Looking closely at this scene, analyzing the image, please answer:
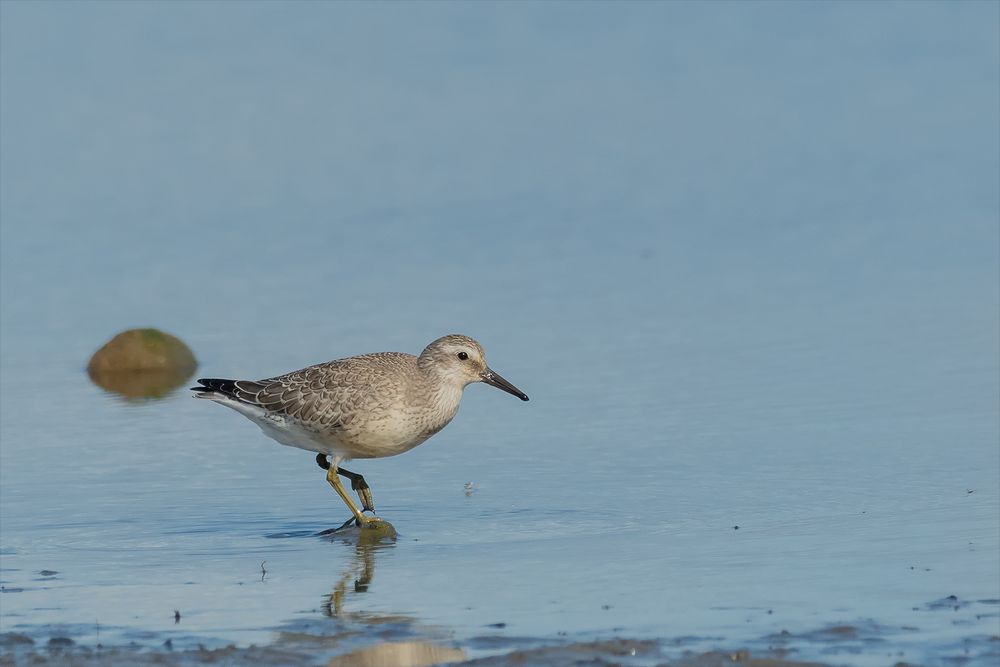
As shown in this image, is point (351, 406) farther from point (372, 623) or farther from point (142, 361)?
point (142, 361)

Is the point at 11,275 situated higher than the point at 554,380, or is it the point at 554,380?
the point at 11,275

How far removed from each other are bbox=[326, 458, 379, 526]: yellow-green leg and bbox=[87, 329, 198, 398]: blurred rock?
15.7ft

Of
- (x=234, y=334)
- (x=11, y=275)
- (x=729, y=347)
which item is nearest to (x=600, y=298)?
(x=729, y=347)

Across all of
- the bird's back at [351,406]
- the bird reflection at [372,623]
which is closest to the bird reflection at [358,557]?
the bird reflection at [372,623]

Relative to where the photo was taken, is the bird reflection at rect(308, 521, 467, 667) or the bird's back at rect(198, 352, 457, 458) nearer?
the bird reflection at rect(308, 521, 467, 667)

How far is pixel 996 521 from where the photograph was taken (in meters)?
11.9

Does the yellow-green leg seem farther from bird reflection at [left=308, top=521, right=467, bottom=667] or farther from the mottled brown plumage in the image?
bird reflection at [left=308, top=521, right=467, bottom=667]

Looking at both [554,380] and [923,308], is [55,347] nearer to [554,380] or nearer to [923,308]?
[554,380]

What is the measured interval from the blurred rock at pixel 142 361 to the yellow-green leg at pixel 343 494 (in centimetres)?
478

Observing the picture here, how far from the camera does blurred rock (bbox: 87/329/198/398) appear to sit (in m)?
18.3

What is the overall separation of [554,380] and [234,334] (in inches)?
160

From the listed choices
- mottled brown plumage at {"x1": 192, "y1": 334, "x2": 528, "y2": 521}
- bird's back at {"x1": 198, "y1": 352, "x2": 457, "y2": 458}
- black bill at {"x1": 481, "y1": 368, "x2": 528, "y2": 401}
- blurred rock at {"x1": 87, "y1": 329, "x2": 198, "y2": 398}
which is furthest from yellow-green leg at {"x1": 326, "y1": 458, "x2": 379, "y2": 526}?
blurred rock at {"x1": 87, "y1": 329, "x2": 198, "y2": 398}

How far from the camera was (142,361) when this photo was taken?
60.8 ft

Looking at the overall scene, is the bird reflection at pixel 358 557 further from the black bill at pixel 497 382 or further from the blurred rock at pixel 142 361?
the blurred rock at pixel 142 361
